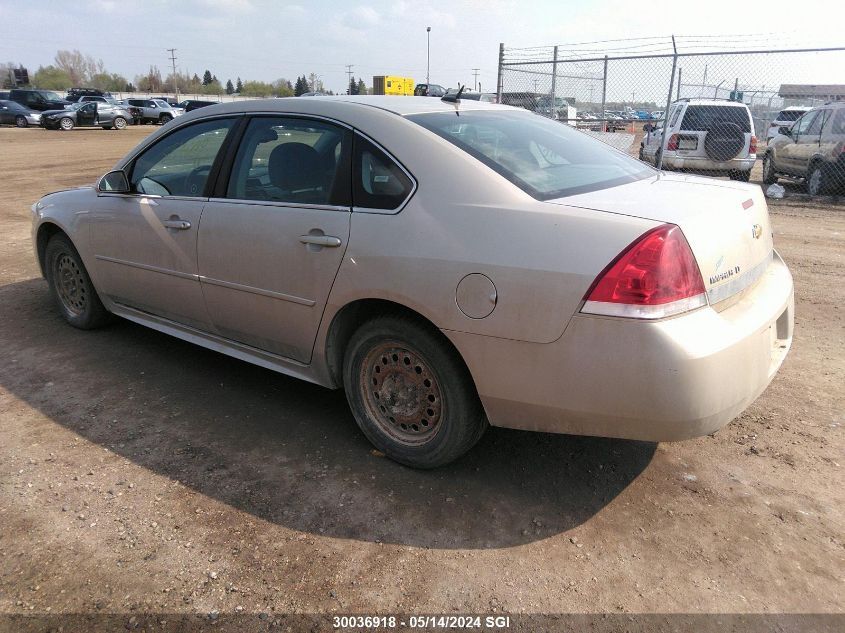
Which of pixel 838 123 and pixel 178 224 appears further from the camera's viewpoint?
pixel 838 123

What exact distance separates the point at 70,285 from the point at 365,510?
11.0ft

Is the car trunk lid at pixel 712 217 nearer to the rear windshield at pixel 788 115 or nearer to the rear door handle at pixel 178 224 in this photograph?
the rear door handle at pixel 178 224

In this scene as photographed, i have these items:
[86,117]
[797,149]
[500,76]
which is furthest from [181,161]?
[86,117]

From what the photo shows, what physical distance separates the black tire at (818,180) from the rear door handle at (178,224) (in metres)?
11.7

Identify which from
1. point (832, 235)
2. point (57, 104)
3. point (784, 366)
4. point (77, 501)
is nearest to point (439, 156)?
point (77, 501)

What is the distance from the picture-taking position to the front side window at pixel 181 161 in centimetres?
377

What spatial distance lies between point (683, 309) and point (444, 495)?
1.30 meters

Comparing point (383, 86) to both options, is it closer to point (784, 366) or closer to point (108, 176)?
point (108, 176)

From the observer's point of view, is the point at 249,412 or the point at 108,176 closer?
the point at 249,412

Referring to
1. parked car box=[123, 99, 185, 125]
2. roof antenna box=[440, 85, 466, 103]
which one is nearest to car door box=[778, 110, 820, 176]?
roof antenna box=[440, 85, 466, 103]

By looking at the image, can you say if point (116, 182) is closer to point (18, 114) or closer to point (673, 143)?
point (673, 143)

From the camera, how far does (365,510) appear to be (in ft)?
9.21

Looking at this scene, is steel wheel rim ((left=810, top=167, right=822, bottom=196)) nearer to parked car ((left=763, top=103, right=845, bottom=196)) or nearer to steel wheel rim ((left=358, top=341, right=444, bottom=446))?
parked car ((left=763, top=103, right=845, bottom=196))

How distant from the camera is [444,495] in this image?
292 cm
